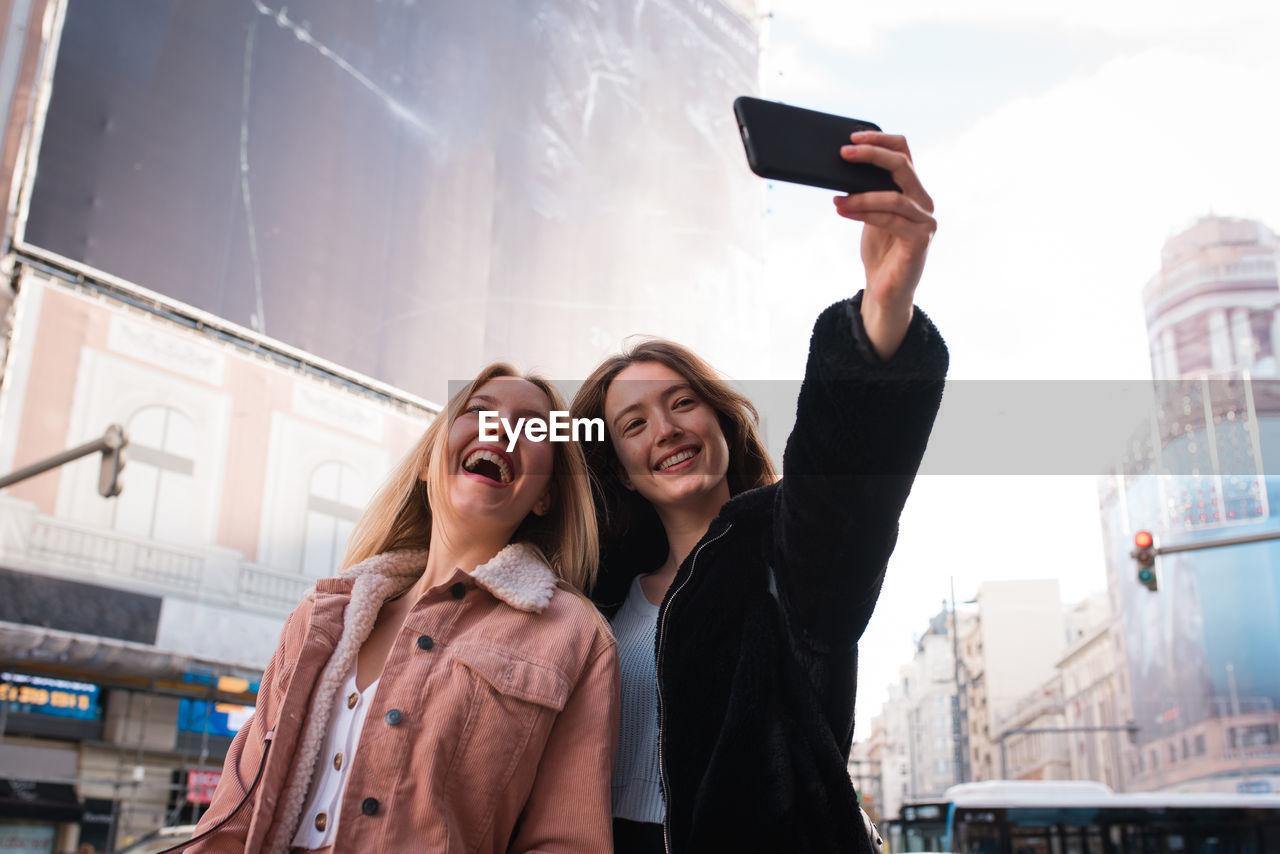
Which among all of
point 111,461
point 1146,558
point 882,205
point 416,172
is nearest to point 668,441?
point 882,205

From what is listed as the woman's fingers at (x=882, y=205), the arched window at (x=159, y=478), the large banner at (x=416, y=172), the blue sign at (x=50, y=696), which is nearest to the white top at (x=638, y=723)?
the woman's fingers at (x=882, y=205)

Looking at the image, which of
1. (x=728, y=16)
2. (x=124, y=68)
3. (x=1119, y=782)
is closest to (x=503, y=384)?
(x=124, y=68)

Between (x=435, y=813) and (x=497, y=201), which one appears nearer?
(x=435, y=813)

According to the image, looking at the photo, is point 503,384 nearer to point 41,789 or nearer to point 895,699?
point 41,789

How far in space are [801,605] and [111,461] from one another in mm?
6628

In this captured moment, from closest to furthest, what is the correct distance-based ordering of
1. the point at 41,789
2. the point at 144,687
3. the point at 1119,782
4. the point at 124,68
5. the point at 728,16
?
the point at 41,789 → the point at 144,687 → the point at 124,68 → the point at 728,16 → the point at 1119,782

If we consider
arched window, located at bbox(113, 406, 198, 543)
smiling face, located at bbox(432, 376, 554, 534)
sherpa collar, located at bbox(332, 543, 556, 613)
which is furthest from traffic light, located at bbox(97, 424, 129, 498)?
arched window, located at bbox(113, 406, 198, 543)

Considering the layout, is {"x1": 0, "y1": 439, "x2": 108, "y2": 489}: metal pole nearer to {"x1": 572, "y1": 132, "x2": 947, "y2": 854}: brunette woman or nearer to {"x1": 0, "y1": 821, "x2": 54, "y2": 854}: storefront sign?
{"x1": 572, "y1": 132, "x2": 947, "y2": 854}: brunette woman

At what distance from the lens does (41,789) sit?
11781 millimetres

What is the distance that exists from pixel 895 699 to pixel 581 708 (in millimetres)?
66898

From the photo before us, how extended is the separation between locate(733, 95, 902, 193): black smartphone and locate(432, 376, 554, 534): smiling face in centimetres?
85

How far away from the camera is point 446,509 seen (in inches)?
82.7

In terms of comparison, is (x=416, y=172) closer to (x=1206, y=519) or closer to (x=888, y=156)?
(x=888, y=156)

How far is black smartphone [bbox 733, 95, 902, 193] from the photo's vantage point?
4.52ft
